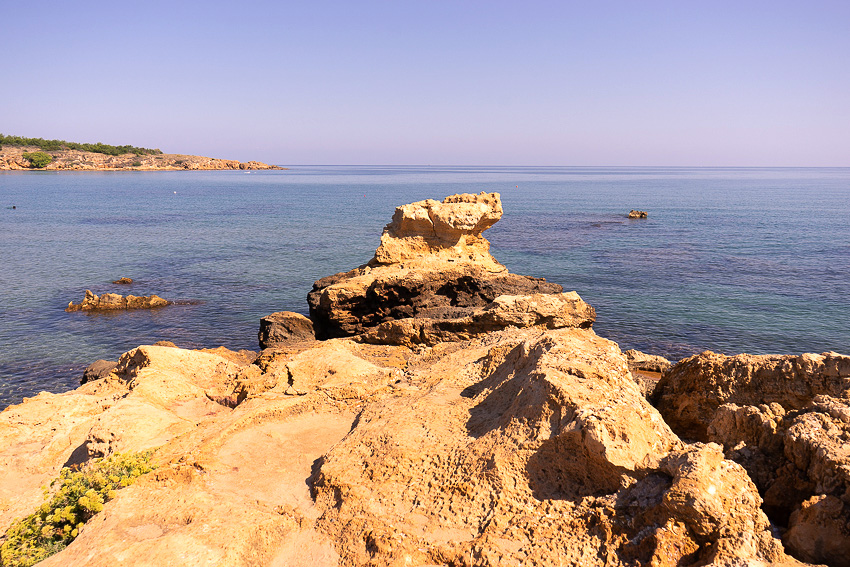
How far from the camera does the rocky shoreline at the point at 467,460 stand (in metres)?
5.96

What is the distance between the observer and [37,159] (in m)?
159

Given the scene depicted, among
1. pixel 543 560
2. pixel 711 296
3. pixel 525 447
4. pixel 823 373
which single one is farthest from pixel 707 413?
pixel 711 296

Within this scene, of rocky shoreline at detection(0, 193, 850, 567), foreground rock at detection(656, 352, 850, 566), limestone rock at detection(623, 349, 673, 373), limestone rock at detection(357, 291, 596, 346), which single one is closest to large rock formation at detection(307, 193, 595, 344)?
limestone rock at detection(357, 291, 596, 346)

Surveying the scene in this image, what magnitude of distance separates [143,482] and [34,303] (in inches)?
1071

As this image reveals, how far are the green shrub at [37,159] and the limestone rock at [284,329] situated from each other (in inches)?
6900

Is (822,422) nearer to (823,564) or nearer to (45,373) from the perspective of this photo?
(823,564)

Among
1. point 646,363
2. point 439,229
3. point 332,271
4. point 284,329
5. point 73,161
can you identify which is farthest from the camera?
point 73,161

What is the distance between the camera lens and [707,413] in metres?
9.62

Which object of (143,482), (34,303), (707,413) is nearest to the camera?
(143,482)

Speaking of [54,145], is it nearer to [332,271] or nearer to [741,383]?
[332,271]

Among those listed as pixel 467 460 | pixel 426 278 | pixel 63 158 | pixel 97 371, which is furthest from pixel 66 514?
pixel 63 158

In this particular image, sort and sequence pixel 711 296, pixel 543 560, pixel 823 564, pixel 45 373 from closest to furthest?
pixel 823 564 → pixel 543 560 → pixel 45 373 → pixel 711 296

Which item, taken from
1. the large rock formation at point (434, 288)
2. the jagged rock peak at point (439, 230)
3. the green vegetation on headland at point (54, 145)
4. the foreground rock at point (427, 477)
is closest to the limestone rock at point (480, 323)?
the large rock formation at point (434, 288)

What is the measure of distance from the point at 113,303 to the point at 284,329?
1326cm
